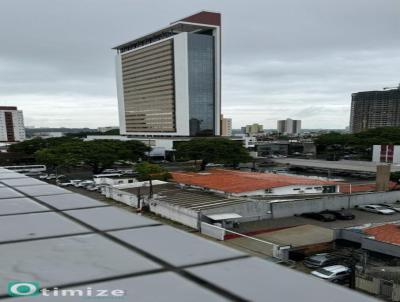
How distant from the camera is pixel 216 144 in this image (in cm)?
3300

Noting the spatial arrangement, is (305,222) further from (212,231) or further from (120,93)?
(120,93)

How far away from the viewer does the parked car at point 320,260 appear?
36.3ft

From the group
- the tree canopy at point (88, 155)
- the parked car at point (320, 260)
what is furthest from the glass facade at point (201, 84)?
the parked car at point (320, 260)

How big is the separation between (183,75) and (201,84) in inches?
133

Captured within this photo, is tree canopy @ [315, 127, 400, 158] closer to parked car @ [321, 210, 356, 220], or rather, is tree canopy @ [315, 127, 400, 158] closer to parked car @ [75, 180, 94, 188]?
parked car @ [321, 210, 356, 220]

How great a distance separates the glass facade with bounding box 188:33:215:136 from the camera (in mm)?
54906

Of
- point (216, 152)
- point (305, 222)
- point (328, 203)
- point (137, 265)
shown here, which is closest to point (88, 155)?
point (216, 152)

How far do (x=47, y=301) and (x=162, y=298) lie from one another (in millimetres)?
562

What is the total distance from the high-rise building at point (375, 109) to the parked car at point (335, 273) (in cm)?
9634

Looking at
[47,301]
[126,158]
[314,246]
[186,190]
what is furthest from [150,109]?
[47,301]

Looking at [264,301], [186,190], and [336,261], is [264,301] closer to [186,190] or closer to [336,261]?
[336,261]

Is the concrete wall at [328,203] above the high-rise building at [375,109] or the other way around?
the other way around

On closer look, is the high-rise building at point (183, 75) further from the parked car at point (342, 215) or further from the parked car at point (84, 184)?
the parked car at point (342, 215)

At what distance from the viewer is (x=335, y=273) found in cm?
1027
